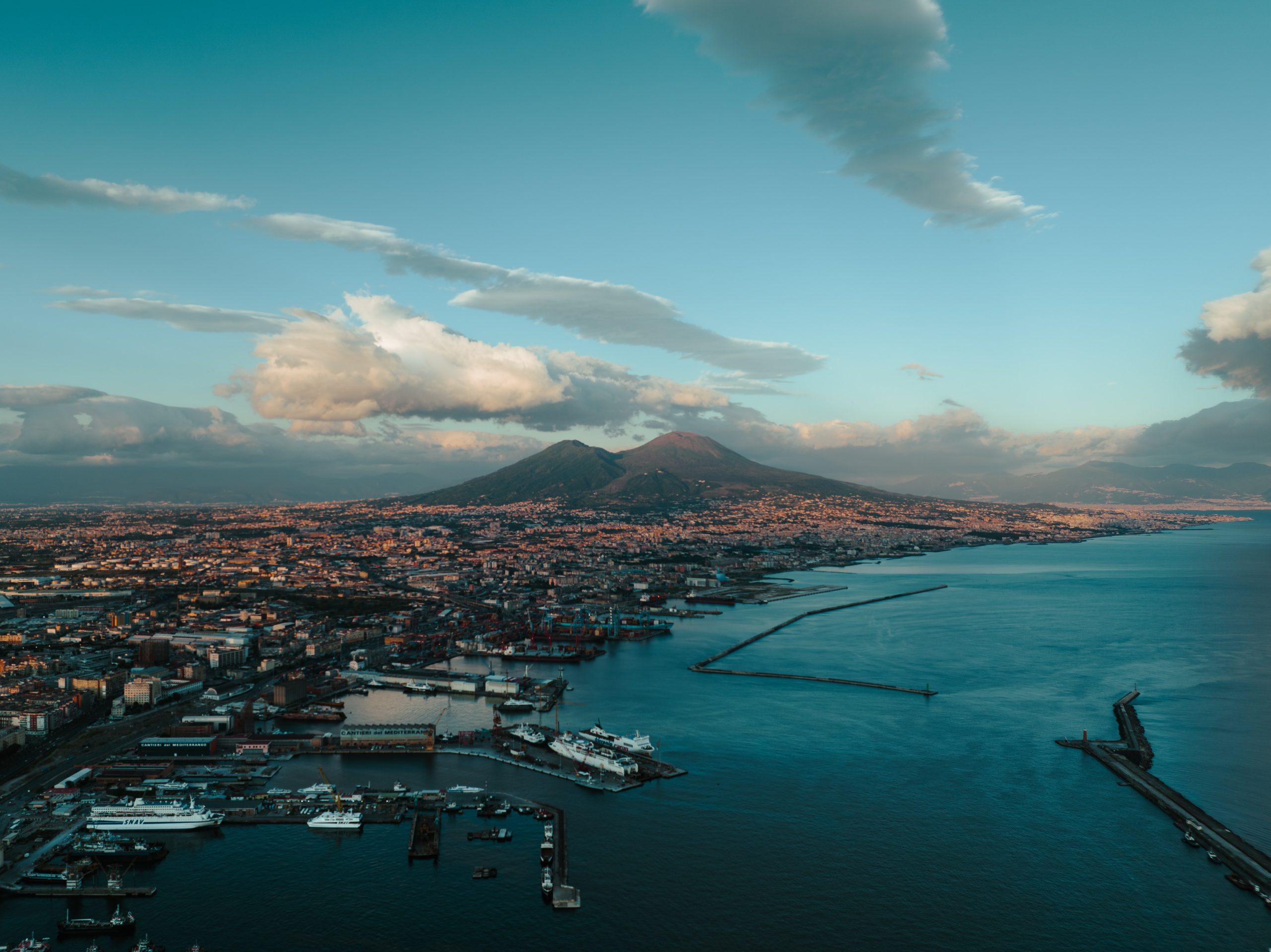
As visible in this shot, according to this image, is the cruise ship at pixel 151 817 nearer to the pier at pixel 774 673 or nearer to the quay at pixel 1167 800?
the pier at pixel 774 673

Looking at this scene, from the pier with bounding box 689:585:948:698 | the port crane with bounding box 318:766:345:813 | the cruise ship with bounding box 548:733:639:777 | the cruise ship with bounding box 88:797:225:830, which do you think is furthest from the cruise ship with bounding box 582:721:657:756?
the pier with bounding box 689:585:948:698

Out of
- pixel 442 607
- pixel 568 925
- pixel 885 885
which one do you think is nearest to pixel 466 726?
pixel 568 925

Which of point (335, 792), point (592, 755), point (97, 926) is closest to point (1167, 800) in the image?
point (592, 755)

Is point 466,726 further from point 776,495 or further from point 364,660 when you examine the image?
point 776,495

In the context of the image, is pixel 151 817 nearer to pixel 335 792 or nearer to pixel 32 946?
pixel 335 792

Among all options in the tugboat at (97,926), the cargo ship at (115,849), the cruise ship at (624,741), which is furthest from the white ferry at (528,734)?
the tugboat at (97,926)
